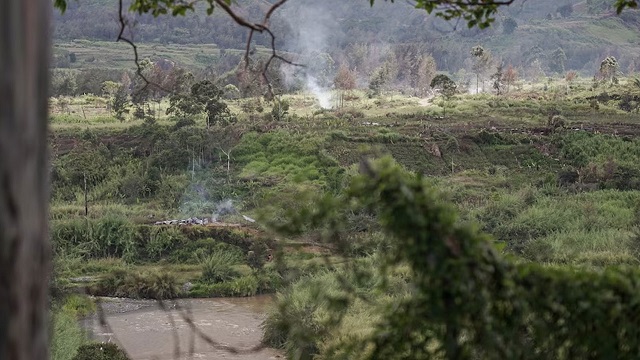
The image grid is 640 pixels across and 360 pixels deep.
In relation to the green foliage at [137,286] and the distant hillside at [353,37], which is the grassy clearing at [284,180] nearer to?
the green foliage at [137,286]

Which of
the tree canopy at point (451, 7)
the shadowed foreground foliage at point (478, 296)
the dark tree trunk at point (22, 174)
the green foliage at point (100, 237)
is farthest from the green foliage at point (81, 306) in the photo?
the dark tree trunk at point (22, 174)

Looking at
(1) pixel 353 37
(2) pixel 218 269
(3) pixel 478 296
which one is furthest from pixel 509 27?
(3) pixel 478 296

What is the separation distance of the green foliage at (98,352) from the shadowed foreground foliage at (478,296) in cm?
777

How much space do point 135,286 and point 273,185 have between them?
23.5 feet

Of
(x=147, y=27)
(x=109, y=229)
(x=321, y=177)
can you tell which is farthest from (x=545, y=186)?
(x=147, y=27)

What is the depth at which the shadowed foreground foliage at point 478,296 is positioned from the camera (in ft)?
6.71

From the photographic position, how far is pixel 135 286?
16234 mm

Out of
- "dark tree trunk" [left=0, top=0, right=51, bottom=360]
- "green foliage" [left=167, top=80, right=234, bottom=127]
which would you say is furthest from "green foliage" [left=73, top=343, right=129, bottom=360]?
"green foliage" [left=167, top=80, right=234, bottom=127]

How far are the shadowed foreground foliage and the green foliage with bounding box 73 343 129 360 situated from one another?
25.5ft

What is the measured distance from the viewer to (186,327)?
13938 millimetres

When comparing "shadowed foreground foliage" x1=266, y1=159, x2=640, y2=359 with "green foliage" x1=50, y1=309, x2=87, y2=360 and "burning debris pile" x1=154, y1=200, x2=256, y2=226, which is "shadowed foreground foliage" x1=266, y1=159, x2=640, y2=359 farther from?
"burning debris pile" x1=154, y1=200, x2=256, y2=226

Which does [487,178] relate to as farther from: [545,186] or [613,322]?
[613,322]

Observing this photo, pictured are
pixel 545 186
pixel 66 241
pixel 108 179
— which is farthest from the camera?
pixel 108 179

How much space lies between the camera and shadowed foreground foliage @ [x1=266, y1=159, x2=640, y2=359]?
80.5 inches
